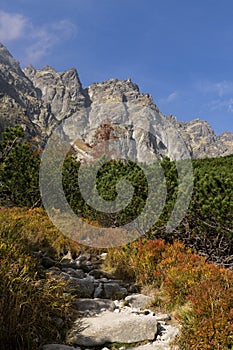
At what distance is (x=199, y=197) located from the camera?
22.4 ft

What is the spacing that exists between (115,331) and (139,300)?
4.56ft

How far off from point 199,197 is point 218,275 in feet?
7.22

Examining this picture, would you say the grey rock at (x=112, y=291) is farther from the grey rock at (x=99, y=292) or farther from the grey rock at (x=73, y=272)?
the grey rock at (x=73, y=272)

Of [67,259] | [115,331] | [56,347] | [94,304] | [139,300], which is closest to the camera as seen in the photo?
[56,347]

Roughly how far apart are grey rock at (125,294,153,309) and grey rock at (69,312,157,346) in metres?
0.93

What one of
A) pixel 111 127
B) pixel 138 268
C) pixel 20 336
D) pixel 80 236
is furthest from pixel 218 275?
pixel 111 127

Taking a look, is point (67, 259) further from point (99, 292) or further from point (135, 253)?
point (99, 292)

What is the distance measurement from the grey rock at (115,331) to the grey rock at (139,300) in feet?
3.07

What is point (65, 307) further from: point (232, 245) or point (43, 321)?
point (232, 245)

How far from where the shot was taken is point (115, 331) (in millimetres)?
4047

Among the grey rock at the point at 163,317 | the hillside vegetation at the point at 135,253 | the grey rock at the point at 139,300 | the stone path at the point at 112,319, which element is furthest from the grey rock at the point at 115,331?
the grey rock at the point at 139,300

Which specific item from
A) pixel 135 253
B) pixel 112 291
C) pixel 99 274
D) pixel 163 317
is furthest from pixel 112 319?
pixel 135 253

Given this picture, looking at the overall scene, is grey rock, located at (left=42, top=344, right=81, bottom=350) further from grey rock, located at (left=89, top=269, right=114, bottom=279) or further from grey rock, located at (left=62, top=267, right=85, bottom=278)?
grey rock, located at (left=89, top=269, right=114, bottom=279)

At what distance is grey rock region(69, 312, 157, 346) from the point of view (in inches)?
154
